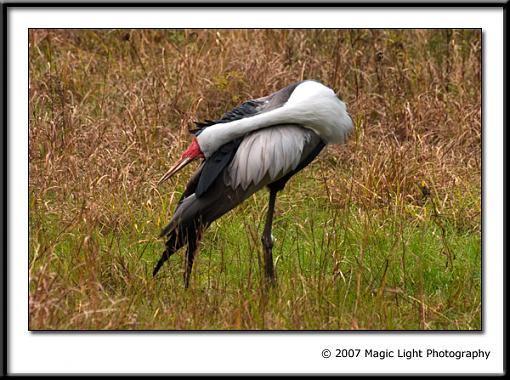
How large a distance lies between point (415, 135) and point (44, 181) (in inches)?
88.8

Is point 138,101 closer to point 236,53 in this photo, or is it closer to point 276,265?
point 236,53

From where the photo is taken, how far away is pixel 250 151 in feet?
18.0

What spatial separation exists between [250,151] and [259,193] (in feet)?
4.14

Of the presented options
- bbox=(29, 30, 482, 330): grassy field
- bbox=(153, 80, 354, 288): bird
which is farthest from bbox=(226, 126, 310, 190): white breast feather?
bbox=(29, 30, 482, 330): grassy field

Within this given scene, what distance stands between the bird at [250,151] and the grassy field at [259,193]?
21 cm

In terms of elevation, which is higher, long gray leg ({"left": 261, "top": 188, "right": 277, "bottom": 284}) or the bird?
the bird

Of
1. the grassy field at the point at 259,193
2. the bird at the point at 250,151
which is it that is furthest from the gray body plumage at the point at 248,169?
the grassy field at the point at 259,193

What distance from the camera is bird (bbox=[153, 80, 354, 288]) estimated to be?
17.9 feet

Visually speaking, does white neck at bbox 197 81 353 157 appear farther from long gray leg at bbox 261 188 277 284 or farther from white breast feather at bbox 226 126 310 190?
long gray leg at bbox 261 188 277 284

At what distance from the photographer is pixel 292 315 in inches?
194

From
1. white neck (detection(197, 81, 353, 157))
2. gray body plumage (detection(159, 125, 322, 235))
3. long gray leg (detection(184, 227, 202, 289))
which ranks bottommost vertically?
long gray leg (detection(184, 227, 202, 289))

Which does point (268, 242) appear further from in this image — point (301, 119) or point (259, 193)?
point (259, 193)

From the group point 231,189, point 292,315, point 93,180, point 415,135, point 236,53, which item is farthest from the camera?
point 236,53

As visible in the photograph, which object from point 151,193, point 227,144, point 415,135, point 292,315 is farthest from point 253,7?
point 415,135
